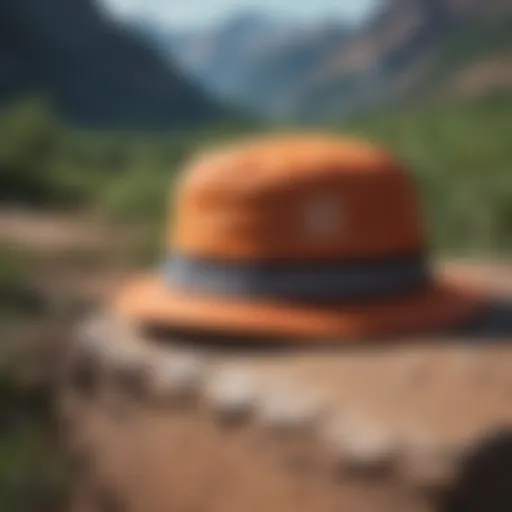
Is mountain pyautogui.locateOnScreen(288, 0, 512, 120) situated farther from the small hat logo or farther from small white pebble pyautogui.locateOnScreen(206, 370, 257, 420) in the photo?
small white pebble pyautogui.locateOnScreen(206, 370, 257, 420)

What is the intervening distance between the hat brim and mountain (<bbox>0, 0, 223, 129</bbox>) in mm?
353

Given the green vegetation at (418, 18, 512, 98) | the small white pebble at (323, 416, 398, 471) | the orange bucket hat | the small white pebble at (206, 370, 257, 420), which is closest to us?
the small white pebble at (323, 416, 398, 471)

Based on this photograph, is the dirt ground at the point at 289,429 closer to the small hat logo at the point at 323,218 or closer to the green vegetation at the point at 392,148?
the small hat logo at the point at 323,218

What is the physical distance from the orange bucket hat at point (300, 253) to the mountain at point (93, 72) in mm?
299

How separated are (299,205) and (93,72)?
49cm

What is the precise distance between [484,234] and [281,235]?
504 mm

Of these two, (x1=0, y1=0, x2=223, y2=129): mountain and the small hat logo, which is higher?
(x1=0, y1=0, x2=223, y2=129): mountain

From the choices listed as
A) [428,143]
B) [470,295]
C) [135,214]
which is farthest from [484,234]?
[135,214]

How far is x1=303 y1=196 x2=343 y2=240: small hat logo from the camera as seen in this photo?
3.39 ft

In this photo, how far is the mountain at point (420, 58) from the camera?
1425 millimetres

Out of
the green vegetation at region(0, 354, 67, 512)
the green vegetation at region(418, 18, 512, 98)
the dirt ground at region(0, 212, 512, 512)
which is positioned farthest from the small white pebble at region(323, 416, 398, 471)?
the green vegetation at region(418, 18, 512, 98)

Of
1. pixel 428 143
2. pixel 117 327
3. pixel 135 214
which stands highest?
pixel 428 143

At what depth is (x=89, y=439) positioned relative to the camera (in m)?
1.12

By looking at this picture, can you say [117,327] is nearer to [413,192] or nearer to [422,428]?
[413,192]
